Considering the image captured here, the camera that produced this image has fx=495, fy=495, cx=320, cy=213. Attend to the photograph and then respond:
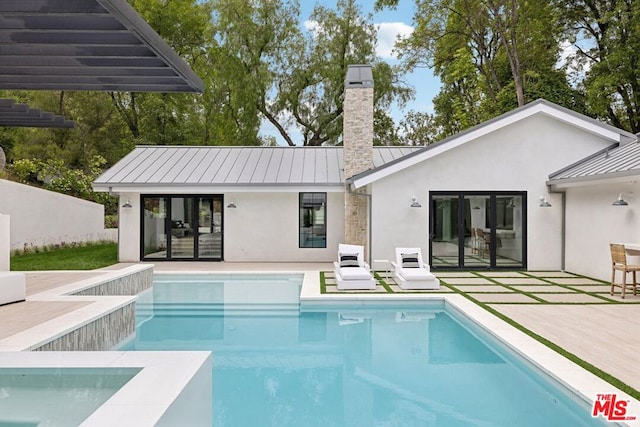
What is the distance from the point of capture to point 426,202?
14422mm

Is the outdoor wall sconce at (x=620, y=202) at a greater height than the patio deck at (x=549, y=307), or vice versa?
the outdoor wall sconce at (x=620, y=202)

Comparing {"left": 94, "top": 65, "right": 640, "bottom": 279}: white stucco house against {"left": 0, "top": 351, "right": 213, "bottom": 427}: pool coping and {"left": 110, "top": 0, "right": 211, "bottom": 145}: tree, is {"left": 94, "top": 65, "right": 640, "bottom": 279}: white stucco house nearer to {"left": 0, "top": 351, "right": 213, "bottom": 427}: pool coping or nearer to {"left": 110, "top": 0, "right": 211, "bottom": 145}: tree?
{"left": 0, "top": 351, "right": 213, "bottom": 427}: pool coping

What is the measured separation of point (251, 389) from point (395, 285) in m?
6.80

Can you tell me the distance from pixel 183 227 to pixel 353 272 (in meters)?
7.82

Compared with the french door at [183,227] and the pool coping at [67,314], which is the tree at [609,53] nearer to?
the french door at [183,227]

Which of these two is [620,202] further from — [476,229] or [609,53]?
[609,53]

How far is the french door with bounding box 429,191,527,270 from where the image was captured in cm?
1445

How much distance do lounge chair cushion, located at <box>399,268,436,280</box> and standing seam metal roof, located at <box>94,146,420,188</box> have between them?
5.15m

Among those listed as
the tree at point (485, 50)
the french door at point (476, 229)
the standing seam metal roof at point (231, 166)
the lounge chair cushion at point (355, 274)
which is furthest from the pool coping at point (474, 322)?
the tree at point (485, 50)

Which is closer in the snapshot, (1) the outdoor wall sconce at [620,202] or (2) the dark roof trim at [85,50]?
(2) the dark roof trim at [85,50]

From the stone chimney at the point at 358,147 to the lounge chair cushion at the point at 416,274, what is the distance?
3.31m

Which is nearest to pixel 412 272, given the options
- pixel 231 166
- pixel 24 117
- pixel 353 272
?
pixel 353 272

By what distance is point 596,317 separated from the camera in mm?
8531

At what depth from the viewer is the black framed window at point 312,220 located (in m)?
17.2
